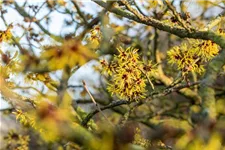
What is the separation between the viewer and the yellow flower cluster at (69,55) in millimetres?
1216

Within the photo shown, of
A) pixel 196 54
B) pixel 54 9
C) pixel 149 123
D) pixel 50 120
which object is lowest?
pixel 149 123

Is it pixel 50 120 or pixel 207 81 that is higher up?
pixel 207 81

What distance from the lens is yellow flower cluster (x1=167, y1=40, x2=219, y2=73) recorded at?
8.84 ft

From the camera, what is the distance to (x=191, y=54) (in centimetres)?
270

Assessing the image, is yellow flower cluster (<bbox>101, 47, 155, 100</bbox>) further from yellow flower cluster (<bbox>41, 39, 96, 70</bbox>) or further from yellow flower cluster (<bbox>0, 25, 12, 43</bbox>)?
yellow flower cluster (<bbox>41, 39, 96, 70</bbox>)

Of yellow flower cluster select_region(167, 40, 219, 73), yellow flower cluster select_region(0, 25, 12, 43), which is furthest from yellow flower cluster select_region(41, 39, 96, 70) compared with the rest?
yellow flower cluster select_region(0, 25, 12, 43)

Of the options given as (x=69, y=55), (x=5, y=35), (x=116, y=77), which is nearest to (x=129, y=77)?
(x=116, y=77)

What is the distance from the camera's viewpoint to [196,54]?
2727mm

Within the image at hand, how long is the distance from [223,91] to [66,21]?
304cm

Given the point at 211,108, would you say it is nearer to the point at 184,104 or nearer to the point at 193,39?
the point at 193,39

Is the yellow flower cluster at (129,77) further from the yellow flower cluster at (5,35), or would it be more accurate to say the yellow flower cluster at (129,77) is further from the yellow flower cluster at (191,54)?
the yellow flower cluster at (5,35)

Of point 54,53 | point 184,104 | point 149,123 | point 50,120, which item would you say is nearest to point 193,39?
point 54,53

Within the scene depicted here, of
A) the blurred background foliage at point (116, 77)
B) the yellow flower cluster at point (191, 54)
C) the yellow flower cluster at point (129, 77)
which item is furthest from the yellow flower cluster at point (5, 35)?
the yellow flower cluster at point (191, 54)

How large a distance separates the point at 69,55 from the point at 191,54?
1.59 meters
